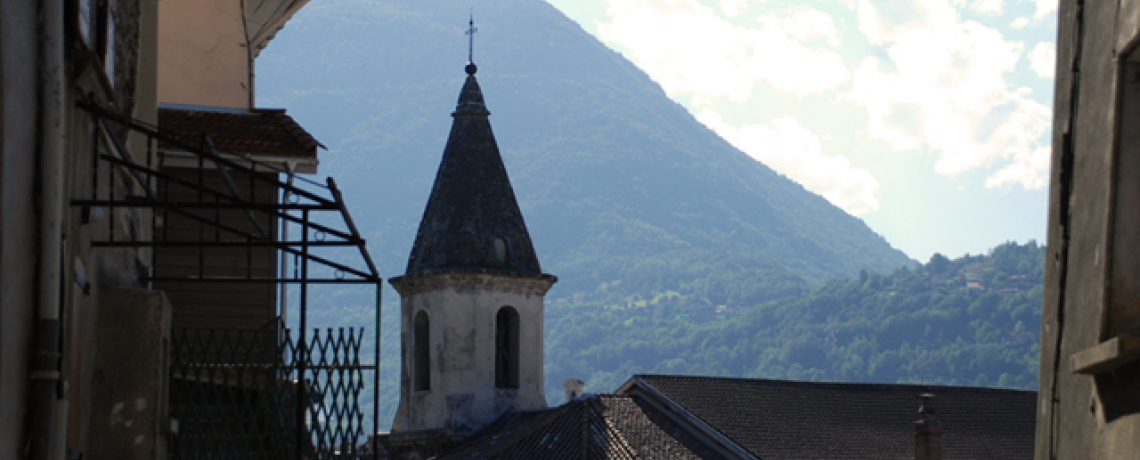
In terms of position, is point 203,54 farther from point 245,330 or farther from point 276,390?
point 276,390

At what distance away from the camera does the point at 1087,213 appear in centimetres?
721

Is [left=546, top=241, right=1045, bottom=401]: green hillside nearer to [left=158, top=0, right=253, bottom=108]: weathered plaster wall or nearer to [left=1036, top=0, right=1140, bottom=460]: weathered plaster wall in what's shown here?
[left=158, top=0, right=253, bottom=108]: weathered plaster wall

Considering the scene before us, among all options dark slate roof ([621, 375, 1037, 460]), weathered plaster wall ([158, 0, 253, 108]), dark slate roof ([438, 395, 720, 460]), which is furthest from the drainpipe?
dark slate roof ([621, 375, 1037, 460])

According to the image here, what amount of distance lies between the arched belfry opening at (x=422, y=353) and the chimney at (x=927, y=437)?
1146 centimetres

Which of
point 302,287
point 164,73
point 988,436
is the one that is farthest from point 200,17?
point 988,436

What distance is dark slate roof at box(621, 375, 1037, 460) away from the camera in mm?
41156

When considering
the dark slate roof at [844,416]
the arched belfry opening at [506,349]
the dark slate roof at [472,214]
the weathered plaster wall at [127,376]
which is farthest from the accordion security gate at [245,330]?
the dark slate roof at [844,416]

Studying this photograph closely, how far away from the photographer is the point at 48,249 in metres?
7.43

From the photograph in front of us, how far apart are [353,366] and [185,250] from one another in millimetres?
5376

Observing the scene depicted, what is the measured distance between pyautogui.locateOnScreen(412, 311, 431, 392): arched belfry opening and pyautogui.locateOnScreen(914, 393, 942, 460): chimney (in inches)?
451

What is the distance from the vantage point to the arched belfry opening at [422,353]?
41.6 metres

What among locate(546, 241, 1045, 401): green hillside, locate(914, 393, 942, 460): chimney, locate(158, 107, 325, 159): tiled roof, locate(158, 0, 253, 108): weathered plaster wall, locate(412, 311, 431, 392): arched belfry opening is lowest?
locate(546, 241, 1045, 401): green hillside

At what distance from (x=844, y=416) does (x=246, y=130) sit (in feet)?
103

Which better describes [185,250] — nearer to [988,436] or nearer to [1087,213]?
Answer: [1087,213]
